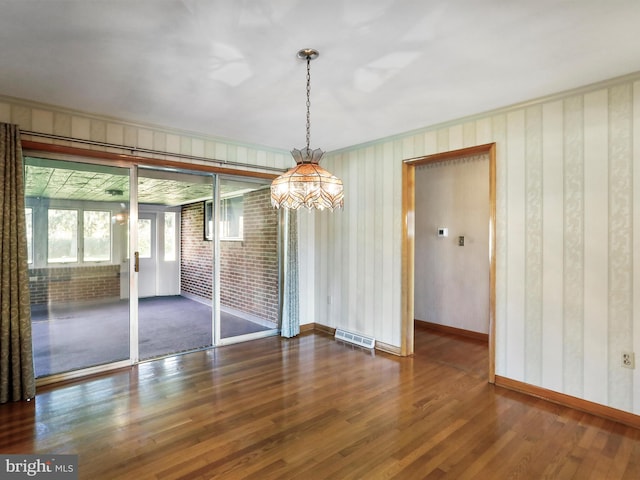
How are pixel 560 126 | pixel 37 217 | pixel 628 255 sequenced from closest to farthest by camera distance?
1. pixel 628 255
2. pixel 560 126
3. pixel 37 217

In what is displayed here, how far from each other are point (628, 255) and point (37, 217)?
201 inches

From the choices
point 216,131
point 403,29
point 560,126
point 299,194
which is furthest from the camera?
point 216,131

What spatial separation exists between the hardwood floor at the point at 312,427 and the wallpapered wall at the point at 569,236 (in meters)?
0.38

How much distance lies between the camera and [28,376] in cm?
292

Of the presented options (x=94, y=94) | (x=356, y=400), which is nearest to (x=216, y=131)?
(x=94, y=94)

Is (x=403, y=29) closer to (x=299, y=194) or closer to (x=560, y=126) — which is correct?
(x=299, y=194)

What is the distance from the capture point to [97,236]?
3609 millimetres

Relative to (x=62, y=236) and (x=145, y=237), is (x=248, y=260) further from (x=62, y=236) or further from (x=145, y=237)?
(x=145, y=237)

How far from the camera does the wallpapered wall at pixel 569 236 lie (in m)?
2.57

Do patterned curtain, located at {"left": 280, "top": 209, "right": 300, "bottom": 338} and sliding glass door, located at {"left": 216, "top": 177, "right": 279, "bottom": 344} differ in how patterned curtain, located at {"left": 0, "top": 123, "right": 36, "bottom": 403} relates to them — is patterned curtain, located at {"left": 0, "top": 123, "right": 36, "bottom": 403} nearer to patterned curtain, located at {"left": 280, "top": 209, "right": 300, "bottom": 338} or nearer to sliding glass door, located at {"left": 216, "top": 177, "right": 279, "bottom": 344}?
sliding glass door, located at {"left": 216, "top": 177, "right": 279, "bottom": 344}

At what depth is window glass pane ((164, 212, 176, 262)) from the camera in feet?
26.7

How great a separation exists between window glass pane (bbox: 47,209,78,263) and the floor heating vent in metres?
3.21

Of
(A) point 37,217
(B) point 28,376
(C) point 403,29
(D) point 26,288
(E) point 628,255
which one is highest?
(C) point 403,29

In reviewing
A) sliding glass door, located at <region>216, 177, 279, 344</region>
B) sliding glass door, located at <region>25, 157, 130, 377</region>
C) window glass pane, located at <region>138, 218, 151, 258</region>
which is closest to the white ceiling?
sliding glass door, located at <region>25, 157, 130, 377</region>
